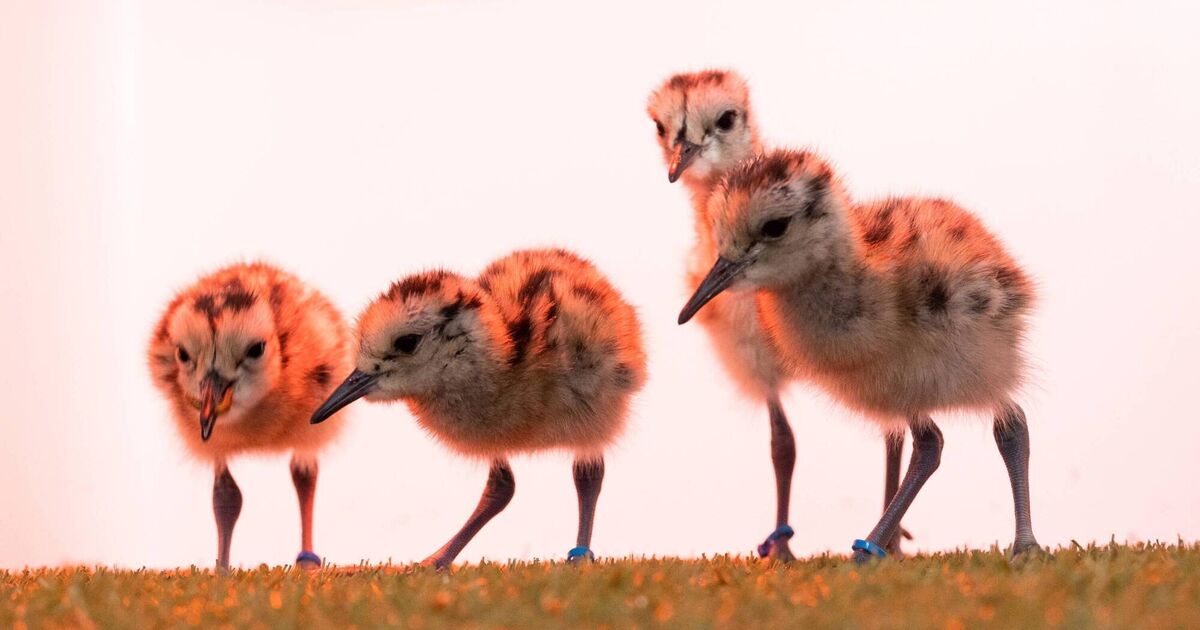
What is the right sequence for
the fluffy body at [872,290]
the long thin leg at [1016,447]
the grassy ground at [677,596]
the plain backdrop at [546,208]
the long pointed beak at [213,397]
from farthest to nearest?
the plain backdrop at [546,208] → the long pointed beak at [213,397] → the long thin leg at [1016,447] → the fluffy body at [872,290] → the grassy ground at [677,596]

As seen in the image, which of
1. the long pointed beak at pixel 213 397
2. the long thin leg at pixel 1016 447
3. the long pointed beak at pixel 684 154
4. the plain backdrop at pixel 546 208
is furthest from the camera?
the plain backdrop at pixel 546 208

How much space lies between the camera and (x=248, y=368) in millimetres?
2357

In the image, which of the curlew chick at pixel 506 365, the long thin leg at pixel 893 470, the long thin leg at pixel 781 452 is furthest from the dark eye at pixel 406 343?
the long thin leg at pixel 893 470

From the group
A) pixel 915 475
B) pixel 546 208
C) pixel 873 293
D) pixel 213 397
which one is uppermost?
pixel 546 208

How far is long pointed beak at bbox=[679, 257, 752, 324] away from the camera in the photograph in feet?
6.48

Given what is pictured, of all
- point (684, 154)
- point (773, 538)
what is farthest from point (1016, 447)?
point (684, 154)

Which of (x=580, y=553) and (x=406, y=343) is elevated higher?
(x=406, y=343)

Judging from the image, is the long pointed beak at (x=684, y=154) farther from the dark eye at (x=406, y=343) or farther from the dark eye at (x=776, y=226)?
the dark eye at (x=406, y=343)

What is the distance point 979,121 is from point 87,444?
7.74ft

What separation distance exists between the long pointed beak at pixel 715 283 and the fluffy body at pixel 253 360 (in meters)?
0.70

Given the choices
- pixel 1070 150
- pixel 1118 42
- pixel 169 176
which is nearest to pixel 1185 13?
pixel 1118 42

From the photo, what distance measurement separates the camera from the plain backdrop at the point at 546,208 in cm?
294

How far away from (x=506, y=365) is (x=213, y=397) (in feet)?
1.88

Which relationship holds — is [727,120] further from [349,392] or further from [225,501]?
[225,501]
